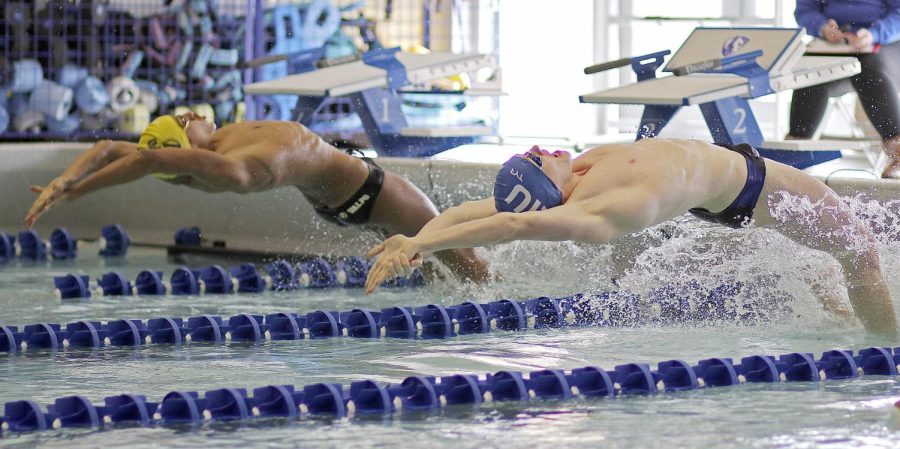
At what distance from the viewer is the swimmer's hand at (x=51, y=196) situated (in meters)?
4.78

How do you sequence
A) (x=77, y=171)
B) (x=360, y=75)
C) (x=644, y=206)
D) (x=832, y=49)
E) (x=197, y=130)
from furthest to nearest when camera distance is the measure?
(x=360, y=75)
(x=832, y=49)
(x=197, y=130)
(x=77, y=171)
(x=644, y=206)

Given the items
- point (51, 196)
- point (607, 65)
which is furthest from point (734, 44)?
point (51, 196)

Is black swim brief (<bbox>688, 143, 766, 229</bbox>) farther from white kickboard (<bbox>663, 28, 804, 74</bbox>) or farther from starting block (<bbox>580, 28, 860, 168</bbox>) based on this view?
white kickboard (<bbox>663, 28, 804, 74</bbox>)

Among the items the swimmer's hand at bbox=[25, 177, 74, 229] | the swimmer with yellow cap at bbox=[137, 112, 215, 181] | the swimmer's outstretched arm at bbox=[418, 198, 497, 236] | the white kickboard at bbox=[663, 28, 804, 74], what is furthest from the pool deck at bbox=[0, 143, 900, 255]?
the swimmer's outstretched arm at bbox=[418, 198, 497, 236]

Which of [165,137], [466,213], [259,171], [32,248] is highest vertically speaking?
[165,137]

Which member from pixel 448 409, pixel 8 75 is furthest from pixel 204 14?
pixel 448 409

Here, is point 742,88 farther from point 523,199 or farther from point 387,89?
point 523,199

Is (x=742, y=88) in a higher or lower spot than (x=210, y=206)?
higher

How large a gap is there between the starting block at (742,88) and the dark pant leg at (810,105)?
24 centimetres

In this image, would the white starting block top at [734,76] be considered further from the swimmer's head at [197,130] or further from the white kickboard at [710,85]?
the swimmer's head at [197,130]

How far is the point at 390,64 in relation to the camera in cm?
676

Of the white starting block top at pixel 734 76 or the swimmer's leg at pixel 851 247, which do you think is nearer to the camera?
the swimmer's leg at pixel 851 247

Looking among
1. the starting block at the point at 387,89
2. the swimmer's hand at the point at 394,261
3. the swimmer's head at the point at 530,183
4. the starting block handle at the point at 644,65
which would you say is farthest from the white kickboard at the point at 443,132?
the swimmer's hand at the point at 394,261

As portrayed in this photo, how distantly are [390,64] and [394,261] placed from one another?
3551 millimetres
